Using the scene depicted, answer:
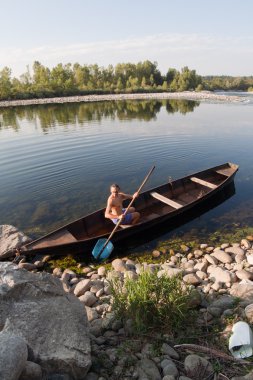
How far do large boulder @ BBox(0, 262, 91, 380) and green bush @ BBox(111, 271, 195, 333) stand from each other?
0.85 m

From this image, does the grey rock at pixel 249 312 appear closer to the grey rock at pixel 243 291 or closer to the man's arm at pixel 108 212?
the grey rock at pixel 243 291

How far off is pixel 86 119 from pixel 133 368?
37.9 meters

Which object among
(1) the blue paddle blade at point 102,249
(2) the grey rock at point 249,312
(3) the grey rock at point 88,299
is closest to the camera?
(2) the grey rock at point 249,312

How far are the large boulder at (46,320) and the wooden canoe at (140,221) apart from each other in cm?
372

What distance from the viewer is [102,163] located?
20.2 m

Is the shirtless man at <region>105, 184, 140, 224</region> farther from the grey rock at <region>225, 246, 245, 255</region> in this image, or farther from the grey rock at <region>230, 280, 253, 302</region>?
the grey rock at <region>230, 280, 253, 302</region>

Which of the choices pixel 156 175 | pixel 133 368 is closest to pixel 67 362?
pixel 133 368

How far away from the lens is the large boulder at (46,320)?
4.29 meters

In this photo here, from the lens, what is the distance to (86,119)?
1580 inches

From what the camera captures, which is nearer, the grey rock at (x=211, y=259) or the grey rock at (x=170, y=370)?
the grey rock at (x=170, y=370)

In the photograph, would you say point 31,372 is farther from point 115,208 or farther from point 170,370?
point 115,208

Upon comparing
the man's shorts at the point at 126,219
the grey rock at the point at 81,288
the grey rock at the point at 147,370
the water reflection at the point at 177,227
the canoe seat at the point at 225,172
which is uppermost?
the canoe seat at the point at 225,172

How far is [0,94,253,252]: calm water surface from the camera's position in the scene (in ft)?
43.0

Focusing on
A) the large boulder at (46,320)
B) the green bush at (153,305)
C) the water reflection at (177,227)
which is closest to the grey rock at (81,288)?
the green bush at (153,305)
